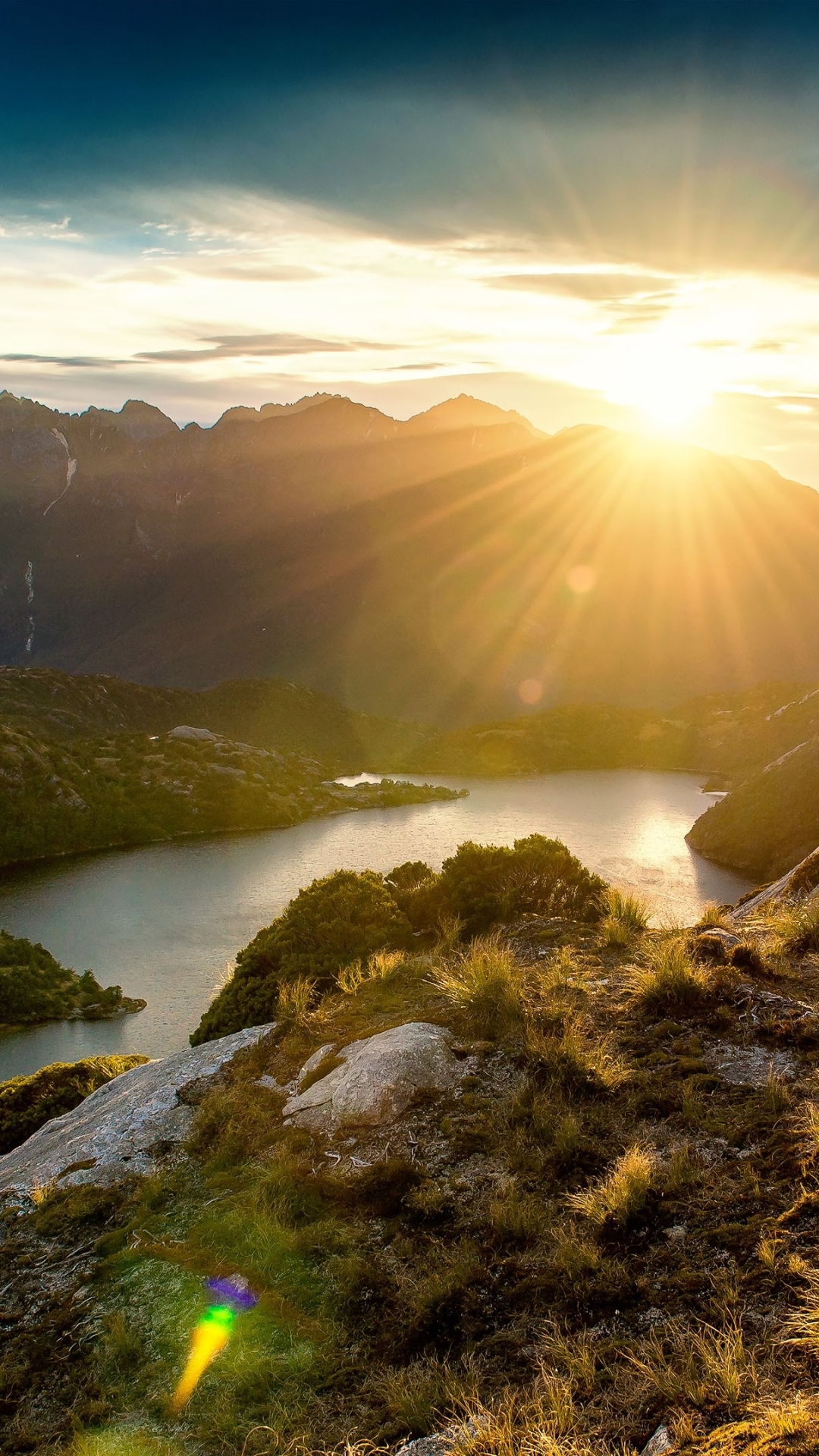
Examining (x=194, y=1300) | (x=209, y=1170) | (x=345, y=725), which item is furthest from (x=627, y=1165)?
(x=345, y=725)

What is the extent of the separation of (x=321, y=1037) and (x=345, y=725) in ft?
490

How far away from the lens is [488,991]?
1191 cm

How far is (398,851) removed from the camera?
266 ft

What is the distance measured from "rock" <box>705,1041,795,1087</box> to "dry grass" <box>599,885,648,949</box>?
3.88 m

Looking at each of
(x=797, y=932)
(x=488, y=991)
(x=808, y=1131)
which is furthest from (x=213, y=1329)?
(x=797, y=932)

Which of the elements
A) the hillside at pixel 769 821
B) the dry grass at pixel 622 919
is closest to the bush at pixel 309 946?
the dry grass at pixel 622 919

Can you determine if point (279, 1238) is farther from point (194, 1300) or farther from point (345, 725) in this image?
point (345, 725)

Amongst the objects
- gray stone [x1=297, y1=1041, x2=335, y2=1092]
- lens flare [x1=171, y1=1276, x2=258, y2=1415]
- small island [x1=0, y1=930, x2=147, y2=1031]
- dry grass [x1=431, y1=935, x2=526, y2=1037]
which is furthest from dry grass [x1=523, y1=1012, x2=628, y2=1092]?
small island [x1=0, y1=930, x2=147, y2=1031]

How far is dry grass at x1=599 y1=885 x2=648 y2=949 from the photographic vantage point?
46.1ft

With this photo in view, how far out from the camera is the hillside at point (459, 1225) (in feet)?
19.7

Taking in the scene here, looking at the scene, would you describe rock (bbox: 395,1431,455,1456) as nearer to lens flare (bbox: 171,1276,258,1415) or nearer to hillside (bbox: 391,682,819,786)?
lens flare (bbox: 171,1276,258,1415)

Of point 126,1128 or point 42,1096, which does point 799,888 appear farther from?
point 42,1096

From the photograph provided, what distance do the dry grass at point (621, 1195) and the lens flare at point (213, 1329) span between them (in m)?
3.12

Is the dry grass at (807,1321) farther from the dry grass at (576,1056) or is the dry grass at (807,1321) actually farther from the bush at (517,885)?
the bush at (517,885)
